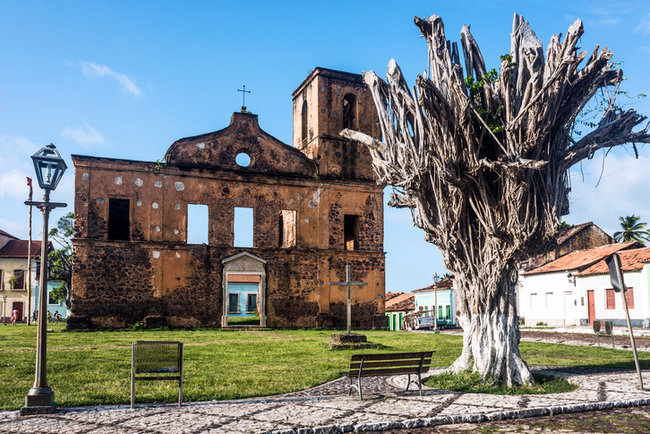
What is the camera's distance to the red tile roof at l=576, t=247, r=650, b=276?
2577 cm

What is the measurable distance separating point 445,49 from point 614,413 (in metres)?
5.66

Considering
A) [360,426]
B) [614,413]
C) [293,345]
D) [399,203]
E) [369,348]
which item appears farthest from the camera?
[293,345]

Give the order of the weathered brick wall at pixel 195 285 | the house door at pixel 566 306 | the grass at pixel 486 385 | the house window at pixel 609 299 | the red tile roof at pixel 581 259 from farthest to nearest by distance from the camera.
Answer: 1. the house door at pixel 566 306
2. the red tile roof at pixel 581 259
3. the house window at pixel 609 299
4. the weathered brick wall at pixel 195 285
5. the grass at pixel 486 385

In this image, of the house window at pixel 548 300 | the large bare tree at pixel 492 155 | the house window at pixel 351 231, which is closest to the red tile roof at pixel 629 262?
the house window at pixel 548 300

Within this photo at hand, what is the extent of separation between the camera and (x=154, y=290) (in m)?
23.1

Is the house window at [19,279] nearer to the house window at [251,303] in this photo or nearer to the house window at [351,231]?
the house window at [251,303]

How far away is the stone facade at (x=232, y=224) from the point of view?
22703 mm

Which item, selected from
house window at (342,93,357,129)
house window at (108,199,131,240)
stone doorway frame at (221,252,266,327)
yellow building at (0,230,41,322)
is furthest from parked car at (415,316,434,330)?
yellow building at (0,230,41,322)

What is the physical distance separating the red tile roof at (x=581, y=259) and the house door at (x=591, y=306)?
4.26 ft

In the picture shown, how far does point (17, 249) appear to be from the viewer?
1837 inches

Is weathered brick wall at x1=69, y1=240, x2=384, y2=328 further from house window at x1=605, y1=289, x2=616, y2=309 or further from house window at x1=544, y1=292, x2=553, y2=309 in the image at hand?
house window at x1=544, y1=292, x2=553, y2=309

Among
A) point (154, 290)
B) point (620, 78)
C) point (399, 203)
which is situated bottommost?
point (154, 290)

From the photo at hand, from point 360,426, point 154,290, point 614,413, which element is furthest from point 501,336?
point 154,290

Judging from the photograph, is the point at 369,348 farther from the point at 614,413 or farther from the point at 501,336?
the point at 614,413
